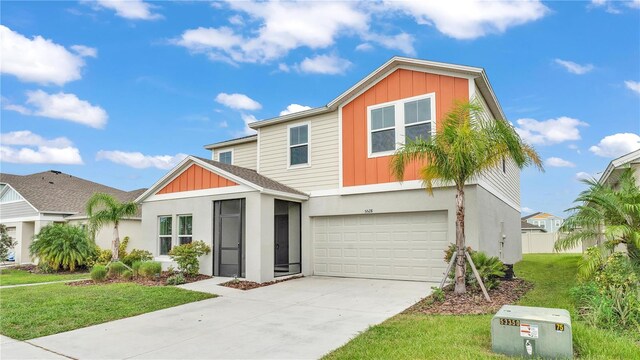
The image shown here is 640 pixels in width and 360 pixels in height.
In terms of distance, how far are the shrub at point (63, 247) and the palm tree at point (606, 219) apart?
1827 centimetres

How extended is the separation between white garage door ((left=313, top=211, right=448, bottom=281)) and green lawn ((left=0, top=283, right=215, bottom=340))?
16.0 feet

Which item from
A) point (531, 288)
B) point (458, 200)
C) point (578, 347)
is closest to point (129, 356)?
point (578, 347)

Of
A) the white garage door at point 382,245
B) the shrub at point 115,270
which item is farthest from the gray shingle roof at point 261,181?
the shrub at point 115,270

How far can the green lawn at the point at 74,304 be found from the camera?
7.38 metres

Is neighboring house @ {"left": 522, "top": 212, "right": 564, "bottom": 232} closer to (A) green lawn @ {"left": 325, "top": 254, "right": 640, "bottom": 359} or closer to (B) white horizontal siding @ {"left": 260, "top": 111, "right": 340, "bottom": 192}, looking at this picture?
(B) white horizontal siding @ {"left": 260, "top": 111, "right": 340, "bottom": 192}

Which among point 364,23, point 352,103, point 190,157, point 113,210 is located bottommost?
point 113,210

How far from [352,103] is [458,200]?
5765 mm

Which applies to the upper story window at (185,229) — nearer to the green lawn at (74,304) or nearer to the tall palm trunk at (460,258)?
the green lawn at (74,304)

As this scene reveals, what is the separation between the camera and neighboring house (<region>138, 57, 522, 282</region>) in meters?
11.9

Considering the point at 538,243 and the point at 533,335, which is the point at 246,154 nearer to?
the point at 533,335

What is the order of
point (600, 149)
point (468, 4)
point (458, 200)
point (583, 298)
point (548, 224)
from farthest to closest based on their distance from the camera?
point (548, 224)
point (600, 149)
point (468, 4)
point (458, 200)
point (583, 298)

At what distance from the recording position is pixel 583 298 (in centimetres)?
762

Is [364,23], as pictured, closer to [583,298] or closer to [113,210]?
[583,298]

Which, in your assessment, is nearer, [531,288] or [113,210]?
[531,288]
